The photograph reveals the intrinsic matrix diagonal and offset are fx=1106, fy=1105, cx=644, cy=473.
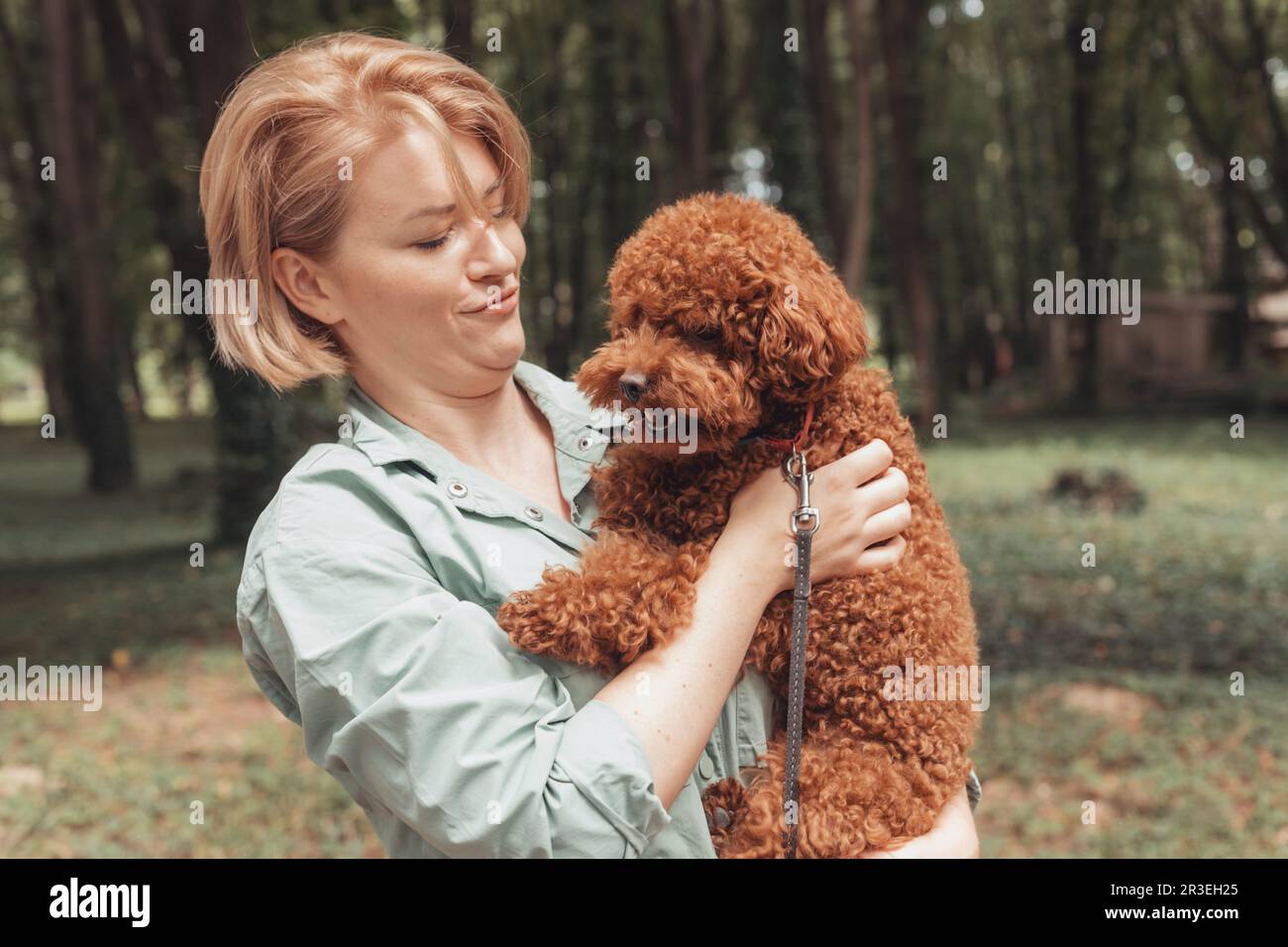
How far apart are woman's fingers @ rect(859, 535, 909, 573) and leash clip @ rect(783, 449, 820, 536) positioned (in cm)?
15

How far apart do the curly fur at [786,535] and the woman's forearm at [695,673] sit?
70 mm

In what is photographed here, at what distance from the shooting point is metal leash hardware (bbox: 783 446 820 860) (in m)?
2.02

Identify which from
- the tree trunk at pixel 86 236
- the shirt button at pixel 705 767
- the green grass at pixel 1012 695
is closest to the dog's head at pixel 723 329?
the shirt button at pixel 705 767

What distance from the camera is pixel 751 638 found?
2.18 meters

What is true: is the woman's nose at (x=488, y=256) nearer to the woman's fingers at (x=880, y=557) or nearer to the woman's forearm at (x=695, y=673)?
the woman's forearm at (x=695, y=673)

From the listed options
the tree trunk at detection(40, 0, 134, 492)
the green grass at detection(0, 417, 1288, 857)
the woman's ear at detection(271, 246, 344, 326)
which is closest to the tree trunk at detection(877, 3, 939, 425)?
the green grass at detection(0, 417, 1288, 857)

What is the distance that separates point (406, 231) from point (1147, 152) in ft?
93.9

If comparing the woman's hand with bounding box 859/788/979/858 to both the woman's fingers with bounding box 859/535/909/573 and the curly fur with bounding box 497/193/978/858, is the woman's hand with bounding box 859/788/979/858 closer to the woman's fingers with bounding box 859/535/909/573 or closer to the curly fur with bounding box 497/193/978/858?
the curly fur with bounding box 497/193/978/858

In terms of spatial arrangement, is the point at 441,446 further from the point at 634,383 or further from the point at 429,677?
the point at 429,677

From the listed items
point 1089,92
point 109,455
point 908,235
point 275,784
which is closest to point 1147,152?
point 1089,92

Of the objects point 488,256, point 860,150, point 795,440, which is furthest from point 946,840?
point 860,150

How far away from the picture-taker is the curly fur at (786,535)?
7.01ft

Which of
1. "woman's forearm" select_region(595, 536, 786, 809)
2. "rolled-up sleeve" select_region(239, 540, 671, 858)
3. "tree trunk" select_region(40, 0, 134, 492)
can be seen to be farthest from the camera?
"tree trunk" select_region(40, 0, 134, 492)
